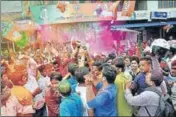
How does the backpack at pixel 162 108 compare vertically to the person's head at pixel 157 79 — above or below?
below

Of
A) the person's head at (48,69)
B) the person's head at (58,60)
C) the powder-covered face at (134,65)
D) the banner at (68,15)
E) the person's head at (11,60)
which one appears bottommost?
the person's head at (48,69)

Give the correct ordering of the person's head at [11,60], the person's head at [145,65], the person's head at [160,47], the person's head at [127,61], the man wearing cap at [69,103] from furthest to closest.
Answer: the person's head at [11,60]
the person's head at [127,61]
the person's head at [160,47]
the person's head at [145,65]
the man wearing cap at [69,103]

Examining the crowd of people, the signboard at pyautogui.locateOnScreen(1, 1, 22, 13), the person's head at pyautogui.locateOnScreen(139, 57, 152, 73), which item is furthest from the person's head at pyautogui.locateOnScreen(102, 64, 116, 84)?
the signboard at pyautogui.locateOnScreen(1, 1, 22, 13)

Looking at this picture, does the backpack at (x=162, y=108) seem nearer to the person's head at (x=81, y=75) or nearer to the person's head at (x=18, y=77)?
the person's head at (x=81, y=75)

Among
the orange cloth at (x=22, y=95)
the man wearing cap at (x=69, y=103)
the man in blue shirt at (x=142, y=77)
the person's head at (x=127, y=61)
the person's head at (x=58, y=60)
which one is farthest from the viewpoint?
the person's head at (x=58, y=60)

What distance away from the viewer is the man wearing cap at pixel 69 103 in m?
1.89

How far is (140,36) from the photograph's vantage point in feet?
9.50

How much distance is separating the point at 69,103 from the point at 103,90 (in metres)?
0.18

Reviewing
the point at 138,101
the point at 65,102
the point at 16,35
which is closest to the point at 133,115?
the point at 138,101

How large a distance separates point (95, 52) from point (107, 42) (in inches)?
7.5

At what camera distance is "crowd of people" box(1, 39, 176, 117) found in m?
1.96

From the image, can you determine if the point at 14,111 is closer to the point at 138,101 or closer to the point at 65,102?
the point at 65,102

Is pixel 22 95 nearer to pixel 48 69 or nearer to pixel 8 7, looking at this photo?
pixel 48 69

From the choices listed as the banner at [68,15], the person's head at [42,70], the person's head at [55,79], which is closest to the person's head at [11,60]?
the person's head at [42,70]
